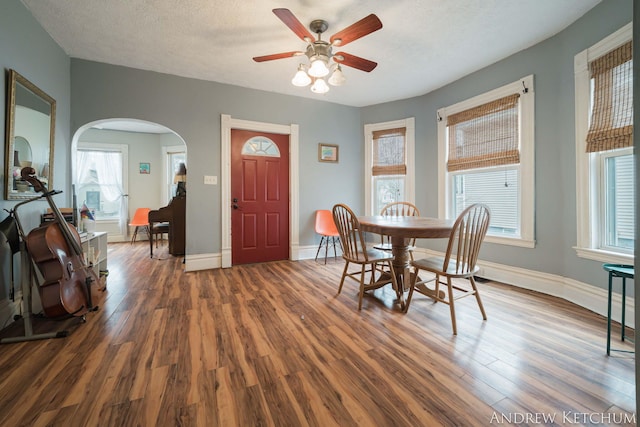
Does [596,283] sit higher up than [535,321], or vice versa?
[596,283]

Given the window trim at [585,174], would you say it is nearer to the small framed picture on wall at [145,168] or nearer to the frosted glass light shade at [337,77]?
the frosted glass light shade at [337,77]

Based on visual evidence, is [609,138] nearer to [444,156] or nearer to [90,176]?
[444,156]

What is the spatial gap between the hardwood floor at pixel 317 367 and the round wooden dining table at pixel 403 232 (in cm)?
28

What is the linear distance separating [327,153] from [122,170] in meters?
4.62

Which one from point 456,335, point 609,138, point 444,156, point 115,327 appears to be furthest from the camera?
point 444,156

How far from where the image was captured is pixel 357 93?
12.6 ft

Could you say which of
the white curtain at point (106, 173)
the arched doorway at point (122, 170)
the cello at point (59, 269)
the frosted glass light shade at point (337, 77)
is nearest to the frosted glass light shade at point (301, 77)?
the frosted glass light shade at point (337, 77)

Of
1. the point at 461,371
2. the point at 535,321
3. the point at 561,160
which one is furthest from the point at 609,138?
the point at 461,371

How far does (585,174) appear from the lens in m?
2.19

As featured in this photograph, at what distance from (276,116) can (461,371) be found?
364 centimetres

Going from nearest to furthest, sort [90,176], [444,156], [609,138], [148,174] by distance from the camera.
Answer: [609,138] → [444,156] → [90,176] → [148,174]

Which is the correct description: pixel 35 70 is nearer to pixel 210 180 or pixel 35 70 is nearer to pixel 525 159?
pixel 210 180

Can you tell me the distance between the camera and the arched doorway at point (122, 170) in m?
5.34

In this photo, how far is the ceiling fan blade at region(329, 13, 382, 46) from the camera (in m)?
1.75
